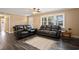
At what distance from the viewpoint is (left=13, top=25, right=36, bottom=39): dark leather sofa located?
7.86ft

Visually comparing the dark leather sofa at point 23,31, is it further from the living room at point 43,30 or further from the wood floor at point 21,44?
the wood floor at point 21,44

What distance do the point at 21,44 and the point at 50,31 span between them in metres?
0.90

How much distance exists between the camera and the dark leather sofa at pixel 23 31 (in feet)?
7.86

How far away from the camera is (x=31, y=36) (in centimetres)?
250

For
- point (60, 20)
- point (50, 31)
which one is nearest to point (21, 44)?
point (50, 31)

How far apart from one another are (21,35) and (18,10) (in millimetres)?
698

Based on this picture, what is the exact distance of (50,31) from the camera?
2.48m

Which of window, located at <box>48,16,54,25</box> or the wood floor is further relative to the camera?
window, located at <box>48,16,54,25</box>

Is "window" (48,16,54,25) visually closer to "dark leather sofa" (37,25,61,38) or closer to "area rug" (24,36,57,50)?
"dark leather sofa" (37,25,61,38)

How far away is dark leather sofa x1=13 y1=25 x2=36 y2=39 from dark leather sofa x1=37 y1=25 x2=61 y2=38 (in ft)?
0.76

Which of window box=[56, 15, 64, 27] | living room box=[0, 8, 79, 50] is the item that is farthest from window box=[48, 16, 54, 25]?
window box=[56, 15, 64, 27]

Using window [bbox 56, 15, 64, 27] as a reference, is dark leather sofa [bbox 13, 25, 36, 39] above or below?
below
